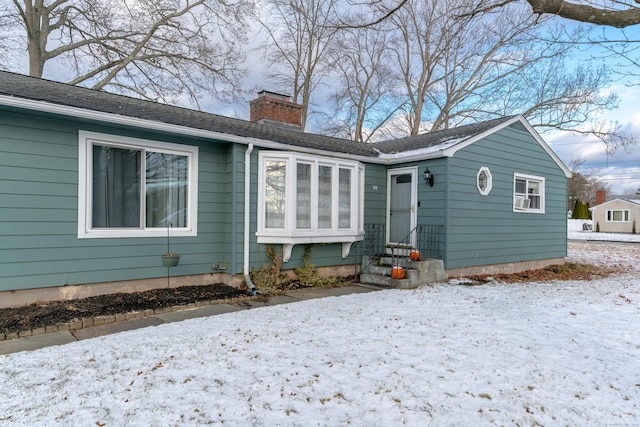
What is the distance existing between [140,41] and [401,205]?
1173cm

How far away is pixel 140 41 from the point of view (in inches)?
549

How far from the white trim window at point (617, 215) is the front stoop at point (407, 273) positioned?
3204cm

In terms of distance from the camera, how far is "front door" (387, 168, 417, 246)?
843 centimetres

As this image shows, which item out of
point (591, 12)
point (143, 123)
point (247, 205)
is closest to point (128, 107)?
point (143, 123)

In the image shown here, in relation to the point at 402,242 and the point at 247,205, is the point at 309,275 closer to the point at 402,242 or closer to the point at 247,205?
the point at 247,205

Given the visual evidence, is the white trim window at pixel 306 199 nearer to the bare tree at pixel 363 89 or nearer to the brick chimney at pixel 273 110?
the brick chimney at pixel 273 110

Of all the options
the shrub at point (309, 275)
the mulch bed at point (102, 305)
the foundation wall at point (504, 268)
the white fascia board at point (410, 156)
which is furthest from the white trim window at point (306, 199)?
the foundation wall at point (504, 268)

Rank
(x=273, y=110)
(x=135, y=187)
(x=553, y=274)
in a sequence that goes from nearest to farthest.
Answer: (x=135, y=187) → (x=553, y=274) → (x=273, y=110)

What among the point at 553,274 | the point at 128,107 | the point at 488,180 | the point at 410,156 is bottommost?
the point at 553,274

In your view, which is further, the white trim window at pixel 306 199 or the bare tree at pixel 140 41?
the bare tree at pixel 140 41

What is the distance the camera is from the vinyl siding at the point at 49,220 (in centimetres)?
478

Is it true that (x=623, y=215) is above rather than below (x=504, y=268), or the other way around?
above

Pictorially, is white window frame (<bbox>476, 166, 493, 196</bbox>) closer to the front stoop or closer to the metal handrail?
the metal handrail

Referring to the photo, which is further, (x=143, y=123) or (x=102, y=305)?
(x=143, y=123)
